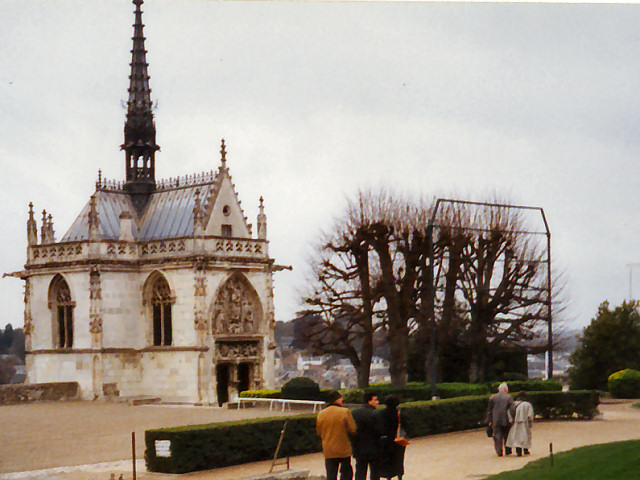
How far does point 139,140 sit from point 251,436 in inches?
865

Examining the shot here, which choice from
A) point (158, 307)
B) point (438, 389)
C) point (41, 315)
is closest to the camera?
point (438, 389)

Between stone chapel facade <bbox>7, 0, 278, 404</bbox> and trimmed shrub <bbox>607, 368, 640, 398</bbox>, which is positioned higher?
stone chapel facade <bbox>7, 0, 278, 404</bbox>

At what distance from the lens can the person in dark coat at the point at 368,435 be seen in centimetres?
1588

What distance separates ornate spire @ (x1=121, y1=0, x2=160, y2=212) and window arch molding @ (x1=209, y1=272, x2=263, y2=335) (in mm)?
5396

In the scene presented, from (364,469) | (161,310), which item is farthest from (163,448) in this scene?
(161,310)

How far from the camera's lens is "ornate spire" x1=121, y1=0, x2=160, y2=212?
133ft

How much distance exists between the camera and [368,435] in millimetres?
15953

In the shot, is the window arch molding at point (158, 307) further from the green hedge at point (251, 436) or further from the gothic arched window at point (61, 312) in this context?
the green hedge at point (251, 436)

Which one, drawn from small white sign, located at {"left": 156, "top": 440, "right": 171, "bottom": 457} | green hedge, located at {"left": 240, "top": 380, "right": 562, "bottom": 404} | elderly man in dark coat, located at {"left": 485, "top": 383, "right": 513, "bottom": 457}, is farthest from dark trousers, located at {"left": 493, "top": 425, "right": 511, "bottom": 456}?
green hedge, located at {"left": 240, "top": 380, "right": 562, "bottom": 404}

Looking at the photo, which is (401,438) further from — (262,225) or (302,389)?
(262,225)

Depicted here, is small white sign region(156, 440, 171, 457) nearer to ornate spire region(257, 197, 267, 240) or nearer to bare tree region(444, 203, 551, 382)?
bare tree region(444, 203, 551, 382)

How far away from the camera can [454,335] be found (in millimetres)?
35875

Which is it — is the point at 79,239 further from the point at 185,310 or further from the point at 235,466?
the point at 235,466

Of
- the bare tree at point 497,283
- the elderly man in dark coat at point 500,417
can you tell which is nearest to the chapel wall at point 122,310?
the bare tree at point 497,283
